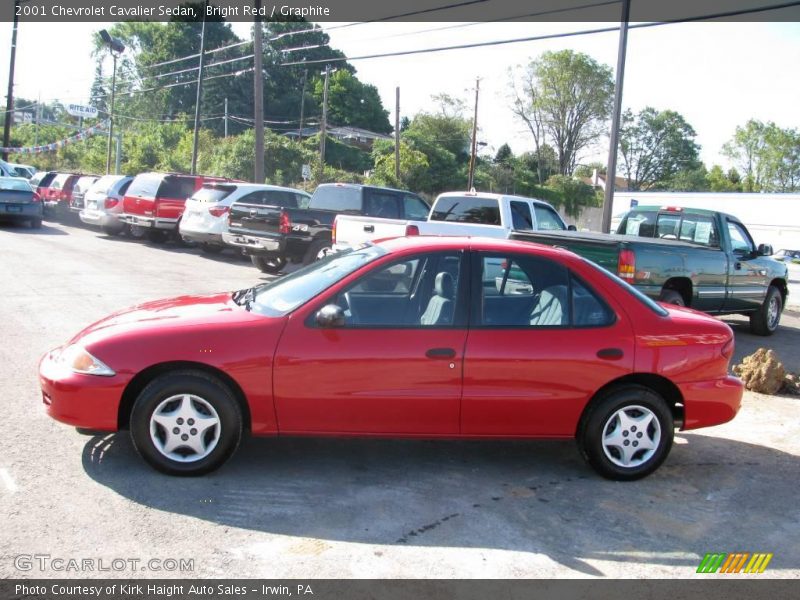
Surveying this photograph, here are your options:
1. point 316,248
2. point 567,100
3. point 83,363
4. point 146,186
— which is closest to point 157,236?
point 146,186

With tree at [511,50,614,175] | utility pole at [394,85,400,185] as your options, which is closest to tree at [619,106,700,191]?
tree at [511,50,614,175]

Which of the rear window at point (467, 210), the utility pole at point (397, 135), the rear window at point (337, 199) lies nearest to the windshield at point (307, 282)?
the rear window at point (467, 210)

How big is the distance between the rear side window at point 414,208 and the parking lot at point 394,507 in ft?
30.7

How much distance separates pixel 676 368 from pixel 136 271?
1110 cm

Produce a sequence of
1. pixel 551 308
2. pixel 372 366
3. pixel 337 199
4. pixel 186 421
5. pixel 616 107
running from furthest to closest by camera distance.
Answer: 1. pixel 616 107
2. pixel 337 199
3. pixel 551 308
4. pixel 372 366
5. pixel 186 421

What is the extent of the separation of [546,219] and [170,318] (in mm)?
9316

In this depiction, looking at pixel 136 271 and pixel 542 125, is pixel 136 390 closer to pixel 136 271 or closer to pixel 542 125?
pixel 136 271

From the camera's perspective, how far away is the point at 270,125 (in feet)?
254

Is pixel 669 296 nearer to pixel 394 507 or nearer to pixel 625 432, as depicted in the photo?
pixel 625 432

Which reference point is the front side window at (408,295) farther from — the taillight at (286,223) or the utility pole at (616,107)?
the utility pole at (616,107)

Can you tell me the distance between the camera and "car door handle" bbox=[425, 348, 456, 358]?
470cm

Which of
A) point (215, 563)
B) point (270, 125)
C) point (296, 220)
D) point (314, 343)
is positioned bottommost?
point (215, 563)

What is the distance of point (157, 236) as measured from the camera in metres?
20.3

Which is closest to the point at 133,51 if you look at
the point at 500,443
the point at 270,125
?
the point at 270,125
